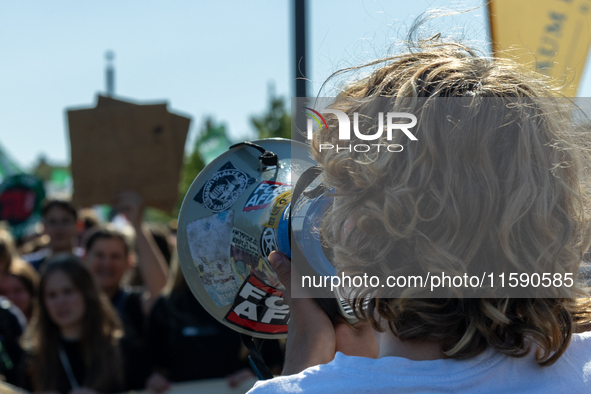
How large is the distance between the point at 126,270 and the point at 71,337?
0.68 m

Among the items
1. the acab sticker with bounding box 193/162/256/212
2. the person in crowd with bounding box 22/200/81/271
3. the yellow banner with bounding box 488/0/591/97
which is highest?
the yellow banner with bounding box 488/0/591/97

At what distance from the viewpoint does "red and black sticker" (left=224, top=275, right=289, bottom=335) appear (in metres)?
1.30

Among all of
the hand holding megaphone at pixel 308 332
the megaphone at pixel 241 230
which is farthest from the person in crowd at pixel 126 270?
the hand holding megaphone at pixel 308 332

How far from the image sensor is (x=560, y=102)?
91 cm

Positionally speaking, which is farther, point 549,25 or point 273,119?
point 273,119

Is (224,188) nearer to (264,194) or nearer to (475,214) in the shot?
(264,194)

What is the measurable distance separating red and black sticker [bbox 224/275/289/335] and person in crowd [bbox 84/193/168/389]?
226 centimetres

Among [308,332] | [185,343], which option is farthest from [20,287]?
[308,332]

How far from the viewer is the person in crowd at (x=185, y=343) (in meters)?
3.16

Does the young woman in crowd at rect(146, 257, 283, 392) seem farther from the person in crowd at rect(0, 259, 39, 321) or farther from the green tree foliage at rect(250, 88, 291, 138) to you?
the green tree foliage at rect(250, 88, 291, 138)

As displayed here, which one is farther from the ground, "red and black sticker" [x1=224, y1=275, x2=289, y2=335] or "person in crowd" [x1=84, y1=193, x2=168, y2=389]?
"red and black sticker" [x1=224, y1=275, x2=289, y2=335]

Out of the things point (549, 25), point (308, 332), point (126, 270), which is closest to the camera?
point (308, 332)

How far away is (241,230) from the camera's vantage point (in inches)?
50.1

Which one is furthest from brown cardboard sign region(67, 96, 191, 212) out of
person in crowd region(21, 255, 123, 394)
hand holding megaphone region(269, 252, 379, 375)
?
hand holding megaphone region(269, 252, 379, 375)
